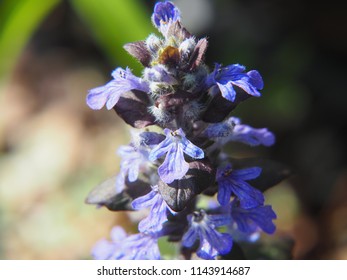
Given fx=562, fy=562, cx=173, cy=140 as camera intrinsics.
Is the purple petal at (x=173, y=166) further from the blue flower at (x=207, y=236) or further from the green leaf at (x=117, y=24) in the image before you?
the green leaf at (x=117, y=24)

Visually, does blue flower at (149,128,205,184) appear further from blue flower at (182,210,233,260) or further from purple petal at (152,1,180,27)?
purple petal at (152,1,180,27)

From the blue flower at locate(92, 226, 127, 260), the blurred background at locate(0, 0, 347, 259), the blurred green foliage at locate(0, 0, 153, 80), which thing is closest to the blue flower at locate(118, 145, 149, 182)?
the blue flower at locate(92, 226, 127, 260)

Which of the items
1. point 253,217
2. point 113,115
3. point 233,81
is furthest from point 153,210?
point 113,115

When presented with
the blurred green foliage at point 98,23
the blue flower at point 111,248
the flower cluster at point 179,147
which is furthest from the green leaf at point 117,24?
the flower cluster at point 179,147

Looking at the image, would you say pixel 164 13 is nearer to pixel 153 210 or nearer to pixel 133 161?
pixel 133 161
